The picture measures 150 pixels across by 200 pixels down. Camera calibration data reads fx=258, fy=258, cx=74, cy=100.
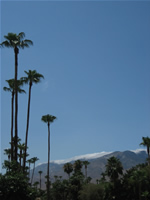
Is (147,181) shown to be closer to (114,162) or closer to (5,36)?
(114,162)

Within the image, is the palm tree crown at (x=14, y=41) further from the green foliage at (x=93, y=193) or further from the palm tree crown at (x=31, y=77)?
the green foliage at (x=93, y=193)

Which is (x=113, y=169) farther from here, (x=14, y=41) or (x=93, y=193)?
(x=14, y=41)

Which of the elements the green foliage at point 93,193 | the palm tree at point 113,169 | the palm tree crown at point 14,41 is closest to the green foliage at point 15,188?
the palm tree crown at point 14,41

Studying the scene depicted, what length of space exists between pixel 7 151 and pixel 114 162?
27840 millimetres

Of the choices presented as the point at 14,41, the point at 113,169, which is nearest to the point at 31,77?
the point at 14,41

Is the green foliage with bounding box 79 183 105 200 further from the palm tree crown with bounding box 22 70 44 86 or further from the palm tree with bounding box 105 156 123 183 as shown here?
the palm tree crown with bounding box 22 70 44 86

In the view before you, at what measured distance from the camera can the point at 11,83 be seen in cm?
3788

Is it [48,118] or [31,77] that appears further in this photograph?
[48,118]

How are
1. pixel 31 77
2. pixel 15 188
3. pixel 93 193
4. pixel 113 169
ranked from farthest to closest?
pixel 93 193, pixel 113 169, pixel 31 77, pixel 15 188

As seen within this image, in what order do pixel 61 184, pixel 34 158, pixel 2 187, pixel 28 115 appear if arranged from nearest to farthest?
1. pixel 2 187
2. pixel 28 115
3. pixel 61 184
4. pixel 34 158

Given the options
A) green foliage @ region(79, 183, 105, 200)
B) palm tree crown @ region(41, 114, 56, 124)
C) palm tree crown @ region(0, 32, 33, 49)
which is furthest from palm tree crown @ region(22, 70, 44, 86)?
green foliage @ region(79, 183, 105, 200)

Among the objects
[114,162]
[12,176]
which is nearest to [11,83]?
[12,176]

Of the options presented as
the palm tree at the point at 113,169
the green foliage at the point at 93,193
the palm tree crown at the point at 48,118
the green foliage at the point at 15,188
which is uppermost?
the palm tree crown at the point at 48,118

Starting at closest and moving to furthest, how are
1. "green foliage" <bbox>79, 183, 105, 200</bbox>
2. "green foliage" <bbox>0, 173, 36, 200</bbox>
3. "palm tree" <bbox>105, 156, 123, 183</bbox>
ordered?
"green foliage" <bbox>0, 173, 36, 200</bbox>, "palm tree" <bbox>105, 156, 123, 183</bbox>, "green foliage" <bbox>79, 183, 105, 200</bbox>
